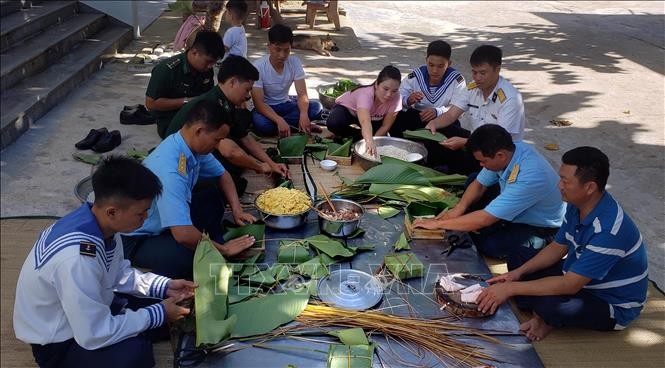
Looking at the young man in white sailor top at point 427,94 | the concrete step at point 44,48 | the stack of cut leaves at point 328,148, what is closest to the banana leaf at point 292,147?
the stack of cut leaves at point 328,148

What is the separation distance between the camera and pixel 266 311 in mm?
2689

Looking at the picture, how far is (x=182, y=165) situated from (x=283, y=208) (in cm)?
74

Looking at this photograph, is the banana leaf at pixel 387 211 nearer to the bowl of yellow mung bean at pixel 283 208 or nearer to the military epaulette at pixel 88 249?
the bowl of yellow mung bean at pixel 283 208

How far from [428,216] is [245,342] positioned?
163cm

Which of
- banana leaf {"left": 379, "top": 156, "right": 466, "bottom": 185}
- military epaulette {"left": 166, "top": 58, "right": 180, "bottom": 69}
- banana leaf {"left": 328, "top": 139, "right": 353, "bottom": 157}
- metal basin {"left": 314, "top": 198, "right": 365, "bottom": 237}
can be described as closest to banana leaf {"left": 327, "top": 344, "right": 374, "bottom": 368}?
metal basin {"left": 314, "top": 198, "right": 365, "bottom": 237}

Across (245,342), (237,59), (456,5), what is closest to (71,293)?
(245,342)

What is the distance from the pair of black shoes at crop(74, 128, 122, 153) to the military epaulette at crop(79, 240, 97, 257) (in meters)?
3.08

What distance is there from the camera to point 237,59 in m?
3.92

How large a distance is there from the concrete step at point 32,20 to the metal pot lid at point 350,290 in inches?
202

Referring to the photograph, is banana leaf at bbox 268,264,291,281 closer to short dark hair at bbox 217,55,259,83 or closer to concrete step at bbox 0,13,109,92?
short dark hair at bbox 217,55,259,83

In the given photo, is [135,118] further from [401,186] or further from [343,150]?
[401,186]

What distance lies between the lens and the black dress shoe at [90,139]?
16.2 feet

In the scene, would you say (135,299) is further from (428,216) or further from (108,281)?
(428,216)

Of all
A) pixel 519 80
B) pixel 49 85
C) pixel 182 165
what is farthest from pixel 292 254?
pixel 519 80
